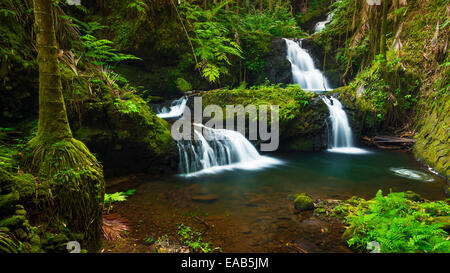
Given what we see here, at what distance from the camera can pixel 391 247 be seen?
2547 millimetres

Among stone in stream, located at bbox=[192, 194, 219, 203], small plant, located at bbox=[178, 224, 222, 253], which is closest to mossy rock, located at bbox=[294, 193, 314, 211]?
stone in stream, located at bbox=[192, 194, 219, 203]

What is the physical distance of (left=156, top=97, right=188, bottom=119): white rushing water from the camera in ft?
31.2

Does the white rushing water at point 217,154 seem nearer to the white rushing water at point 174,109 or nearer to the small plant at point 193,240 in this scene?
the white rushing water at point 174,109

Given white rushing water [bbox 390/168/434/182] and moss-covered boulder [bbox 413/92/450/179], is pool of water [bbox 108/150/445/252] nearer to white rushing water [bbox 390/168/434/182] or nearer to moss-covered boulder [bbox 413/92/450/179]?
white rushing water [bbox 390/168/434/182]

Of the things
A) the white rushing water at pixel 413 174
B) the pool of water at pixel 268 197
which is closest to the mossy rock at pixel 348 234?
the pool of water at pixel 268 197

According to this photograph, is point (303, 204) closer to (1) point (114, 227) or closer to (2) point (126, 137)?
(1) point (114, 227)

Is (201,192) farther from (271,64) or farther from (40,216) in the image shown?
(271,64)

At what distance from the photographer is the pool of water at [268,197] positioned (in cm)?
332

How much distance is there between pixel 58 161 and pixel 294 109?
8.08 meters

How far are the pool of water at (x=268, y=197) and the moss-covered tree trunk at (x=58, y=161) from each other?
41.3 inches

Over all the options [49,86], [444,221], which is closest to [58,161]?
[49,86]

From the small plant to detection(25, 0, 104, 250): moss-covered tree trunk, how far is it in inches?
44.6

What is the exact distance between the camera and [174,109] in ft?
32.4
